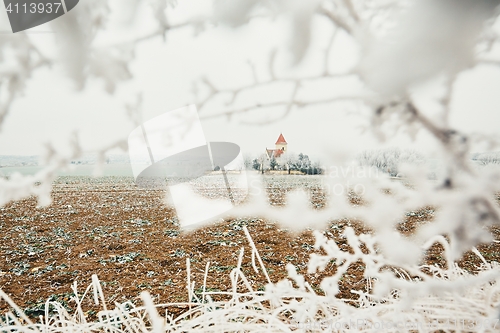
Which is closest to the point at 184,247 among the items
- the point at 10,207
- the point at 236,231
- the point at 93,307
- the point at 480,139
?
the point at 236,231

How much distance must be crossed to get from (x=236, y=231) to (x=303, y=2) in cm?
196

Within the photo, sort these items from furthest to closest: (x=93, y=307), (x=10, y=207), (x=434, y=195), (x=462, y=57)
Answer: (x=10, y=207) < (x=93, y=307) < (x=462, y=57) < (x=434, y=195)

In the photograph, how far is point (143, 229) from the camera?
229 cm

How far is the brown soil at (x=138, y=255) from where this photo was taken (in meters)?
1.21

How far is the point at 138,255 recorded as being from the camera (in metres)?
1.65

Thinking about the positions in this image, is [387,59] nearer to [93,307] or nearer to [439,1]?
[439,1]

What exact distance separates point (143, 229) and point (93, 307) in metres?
1.30

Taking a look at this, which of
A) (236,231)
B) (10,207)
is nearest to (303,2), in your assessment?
(236,231)

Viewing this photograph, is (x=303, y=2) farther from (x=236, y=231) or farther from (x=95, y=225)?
(x=95, y=225)

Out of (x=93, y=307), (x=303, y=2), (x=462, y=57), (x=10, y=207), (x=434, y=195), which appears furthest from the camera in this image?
(x=10, y=207)

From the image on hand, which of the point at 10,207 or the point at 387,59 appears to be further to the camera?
the point at 10,207

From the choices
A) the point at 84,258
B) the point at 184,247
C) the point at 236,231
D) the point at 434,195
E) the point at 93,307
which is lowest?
the point at 236,231

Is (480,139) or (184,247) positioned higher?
(480,139)

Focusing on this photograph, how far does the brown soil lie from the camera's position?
1206 millimetres
